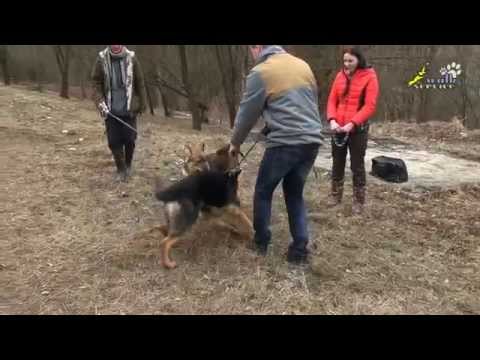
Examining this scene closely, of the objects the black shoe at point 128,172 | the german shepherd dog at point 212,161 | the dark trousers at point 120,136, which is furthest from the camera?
the black shoe at point 128,172

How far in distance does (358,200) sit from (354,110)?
117cm

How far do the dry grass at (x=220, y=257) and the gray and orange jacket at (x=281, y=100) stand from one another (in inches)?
51.5

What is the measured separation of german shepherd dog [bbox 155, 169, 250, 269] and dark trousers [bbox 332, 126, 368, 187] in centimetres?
181

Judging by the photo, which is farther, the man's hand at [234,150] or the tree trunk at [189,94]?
the tree trunk at [189,94]

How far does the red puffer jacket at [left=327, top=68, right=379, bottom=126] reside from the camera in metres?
→ 5.36

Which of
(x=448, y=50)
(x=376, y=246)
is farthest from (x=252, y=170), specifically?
(x=448, y=50)

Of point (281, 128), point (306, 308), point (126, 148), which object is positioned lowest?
point (306, 308)

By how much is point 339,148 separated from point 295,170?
1.98 meters

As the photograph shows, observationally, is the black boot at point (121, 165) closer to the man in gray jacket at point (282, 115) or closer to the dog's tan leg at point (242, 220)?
the dog's tan leg at point (242, 220)

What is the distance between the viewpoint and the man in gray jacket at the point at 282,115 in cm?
384

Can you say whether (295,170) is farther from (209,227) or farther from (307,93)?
(209,227)

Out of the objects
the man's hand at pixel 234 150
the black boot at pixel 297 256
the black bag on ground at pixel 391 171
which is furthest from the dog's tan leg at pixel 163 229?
the black bag on ground at pixel 391 171

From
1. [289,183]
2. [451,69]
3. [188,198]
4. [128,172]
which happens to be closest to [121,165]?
[128,172]

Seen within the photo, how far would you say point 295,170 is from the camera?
4082 mm
